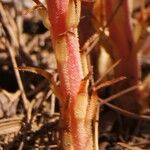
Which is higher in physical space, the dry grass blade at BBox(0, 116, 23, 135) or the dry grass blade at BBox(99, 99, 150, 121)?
the dry grass blade at BBox(99, 99, 150, 121)

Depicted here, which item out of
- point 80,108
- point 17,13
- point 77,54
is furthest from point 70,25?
point 17,13

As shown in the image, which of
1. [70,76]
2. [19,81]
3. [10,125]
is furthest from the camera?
[19,81]

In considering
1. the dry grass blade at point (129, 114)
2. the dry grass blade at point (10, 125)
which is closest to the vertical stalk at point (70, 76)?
the dry grass blade at point (10, 125)

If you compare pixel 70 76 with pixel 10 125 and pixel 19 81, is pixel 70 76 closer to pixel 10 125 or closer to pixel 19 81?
pixel 10 125

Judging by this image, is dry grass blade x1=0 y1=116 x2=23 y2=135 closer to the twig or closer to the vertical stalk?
the twig

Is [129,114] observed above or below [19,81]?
below

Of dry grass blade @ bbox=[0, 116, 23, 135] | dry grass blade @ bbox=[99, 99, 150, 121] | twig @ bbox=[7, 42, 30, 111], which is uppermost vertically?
twig @ bbox=[7, 42, 30, 111]

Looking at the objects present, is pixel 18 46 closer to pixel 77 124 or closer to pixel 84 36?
pixel 84 36

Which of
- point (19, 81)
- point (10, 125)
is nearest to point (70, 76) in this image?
point (10, 125)

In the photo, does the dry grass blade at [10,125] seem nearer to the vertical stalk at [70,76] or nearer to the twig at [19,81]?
the twig at [19,81]

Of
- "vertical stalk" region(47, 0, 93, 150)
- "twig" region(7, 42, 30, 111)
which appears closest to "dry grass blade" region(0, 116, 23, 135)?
"twig" region(7, 42, 30, 111)

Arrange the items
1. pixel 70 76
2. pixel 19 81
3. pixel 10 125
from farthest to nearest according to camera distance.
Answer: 1. pixel 19 81
2. pixel 10 125
3. pixel 70 76
